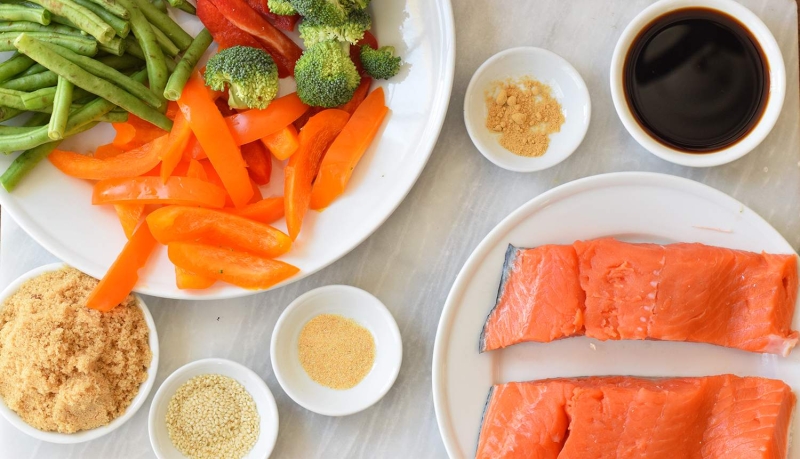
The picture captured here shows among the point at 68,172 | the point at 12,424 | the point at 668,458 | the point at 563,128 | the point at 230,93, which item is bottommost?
the point at 668,458

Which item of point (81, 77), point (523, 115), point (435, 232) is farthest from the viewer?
point (435, 232)

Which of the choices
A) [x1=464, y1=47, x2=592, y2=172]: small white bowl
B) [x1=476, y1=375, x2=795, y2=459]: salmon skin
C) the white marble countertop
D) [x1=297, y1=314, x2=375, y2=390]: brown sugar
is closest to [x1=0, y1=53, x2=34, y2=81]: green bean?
the white marble countertop

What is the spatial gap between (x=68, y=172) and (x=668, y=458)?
2469 mm

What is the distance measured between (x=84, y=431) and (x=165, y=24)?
1586mm

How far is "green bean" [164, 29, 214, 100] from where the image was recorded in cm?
234

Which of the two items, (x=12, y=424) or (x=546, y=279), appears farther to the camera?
(x=12, y=424)

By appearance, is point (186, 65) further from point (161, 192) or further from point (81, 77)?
point (161, 192)

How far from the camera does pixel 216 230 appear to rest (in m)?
2.43

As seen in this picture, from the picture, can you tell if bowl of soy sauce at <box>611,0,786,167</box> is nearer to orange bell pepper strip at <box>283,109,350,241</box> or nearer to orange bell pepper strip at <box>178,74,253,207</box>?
orange bell pepper strip at <box>283,109,350,241</box>

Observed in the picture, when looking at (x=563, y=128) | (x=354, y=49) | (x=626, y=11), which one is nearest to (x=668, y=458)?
(x=563, y=128)

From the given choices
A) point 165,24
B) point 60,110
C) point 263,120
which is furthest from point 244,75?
point 60,110

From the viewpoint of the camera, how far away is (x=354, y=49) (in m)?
2.48

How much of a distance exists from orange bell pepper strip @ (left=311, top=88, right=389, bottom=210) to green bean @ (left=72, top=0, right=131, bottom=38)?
0.86m

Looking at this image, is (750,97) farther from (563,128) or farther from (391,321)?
(391,321)
